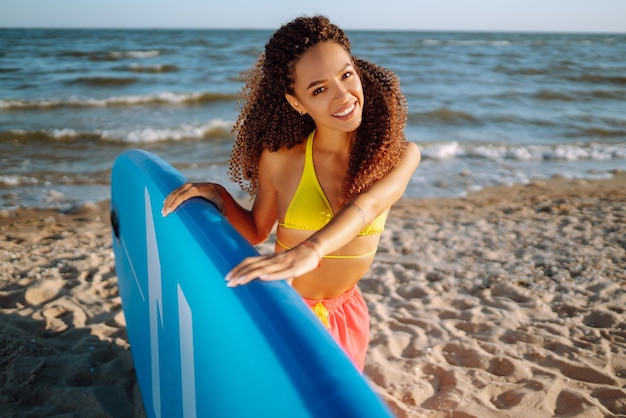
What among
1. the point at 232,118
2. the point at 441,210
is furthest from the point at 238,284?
the point at 232,118

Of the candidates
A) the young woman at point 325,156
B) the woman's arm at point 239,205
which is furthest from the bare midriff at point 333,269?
the woman's arm at point 239,205

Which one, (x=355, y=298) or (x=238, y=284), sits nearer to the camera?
(x=238, y=284)

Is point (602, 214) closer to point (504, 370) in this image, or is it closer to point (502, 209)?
point (502, 209)

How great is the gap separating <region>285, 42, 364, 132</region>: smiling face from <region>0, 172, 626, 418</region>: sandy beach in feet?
4.67

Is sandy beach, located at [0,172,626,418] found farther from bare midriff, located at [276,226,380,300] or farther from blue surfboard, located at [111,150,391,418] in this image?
bare midriff, located at [276,226,380,300]

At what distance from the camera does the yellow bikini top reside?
1.82 meters

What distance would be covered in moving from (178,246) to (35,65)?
698 inches

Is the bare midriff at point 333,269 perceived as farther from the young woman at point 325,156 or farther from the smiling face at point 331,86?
the smiling face at point 331,86

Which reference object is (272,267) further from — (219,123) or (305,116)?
(219,123)

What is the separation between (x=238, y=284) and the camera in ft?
3.94

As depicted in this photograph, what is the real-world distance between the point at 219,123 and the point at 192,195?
7.76m

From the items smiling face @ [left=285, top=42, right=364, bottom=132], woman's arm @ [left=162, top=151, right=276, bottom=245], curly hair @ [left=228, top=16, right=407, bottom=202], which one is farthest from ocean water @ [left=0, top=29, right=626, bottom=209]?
smiling face @ [left=285, top=42, right=364, bottom=132]

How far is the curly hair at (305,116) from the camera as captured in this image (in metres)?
1.76

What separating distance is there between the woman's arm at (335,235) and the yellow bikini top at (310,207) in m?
0.14
